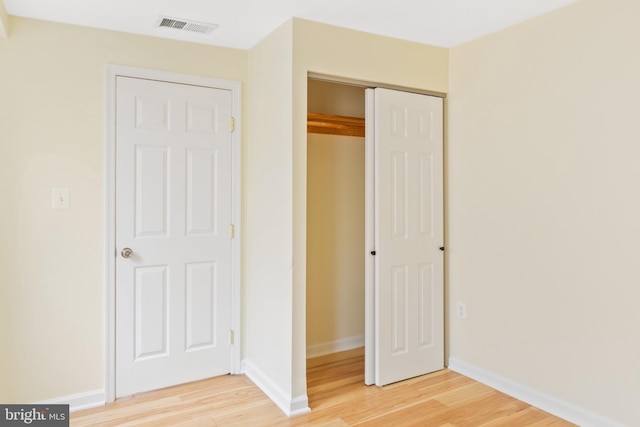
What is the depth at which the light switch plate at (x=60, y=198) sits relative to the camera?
2.56m

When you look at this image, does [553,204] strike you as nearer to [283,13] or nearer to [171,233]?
[283,13]

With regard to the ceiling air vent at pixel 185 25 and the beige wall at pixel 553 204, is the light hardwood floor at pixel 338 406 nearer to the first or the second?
the beige wall at pixel 553 204

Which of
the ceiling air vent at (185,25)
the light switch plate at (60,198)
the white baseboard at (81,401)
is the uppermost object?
the ceiling air vent at (185,25)

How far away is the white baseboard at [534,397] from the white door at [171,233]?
1.70 meters

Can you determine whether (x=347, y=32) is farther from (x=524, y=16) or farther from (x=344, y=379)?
(x=344, y=379)

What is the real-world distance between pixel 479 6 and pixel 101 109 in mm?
2324

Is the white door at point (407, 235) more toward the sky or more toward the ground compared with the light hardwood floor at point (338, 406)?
more toward the sky

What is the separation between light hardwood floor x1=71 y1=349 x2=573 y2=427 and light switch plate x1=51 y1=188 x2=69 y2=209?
1233 mm

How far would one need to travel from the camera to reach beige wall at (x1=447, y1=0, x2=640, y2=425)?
222 centimetres

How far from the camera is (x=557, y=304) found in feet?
8.22

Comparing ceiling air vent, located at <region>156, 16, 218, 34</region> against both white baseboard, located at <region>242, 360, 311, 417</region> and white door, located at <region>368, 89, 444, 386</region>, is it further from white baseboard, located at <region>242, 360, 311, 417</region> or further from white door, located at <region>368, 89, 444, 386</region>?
white baseboard, located at <region>242, 360, 311, 417</region>

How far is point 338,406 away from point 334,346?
38.9 inches

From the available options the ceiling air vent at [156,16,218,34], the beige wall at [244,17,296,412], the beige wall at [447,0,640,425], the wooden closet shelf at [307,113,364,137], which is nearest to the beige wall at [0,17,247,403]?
the ceiling air vent at [156,16,218,34]

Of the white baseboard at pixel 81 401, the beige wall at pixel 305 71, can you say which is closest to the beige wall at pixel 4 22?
the beige wall at pixel 305 71
